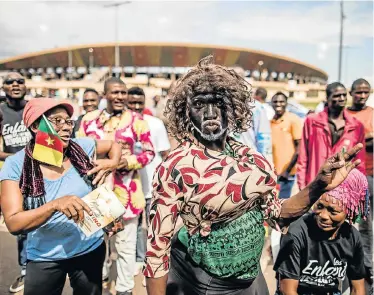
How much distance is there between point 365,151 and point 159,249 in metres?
2.95

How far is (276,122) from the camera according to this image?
4.78 meters

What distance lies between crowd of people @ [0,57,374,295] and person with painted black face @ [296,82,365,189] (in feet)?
0.04

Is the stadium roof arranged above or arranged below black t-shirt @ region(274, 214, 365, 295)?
above

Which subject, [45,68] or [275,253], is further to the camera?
[45,68]

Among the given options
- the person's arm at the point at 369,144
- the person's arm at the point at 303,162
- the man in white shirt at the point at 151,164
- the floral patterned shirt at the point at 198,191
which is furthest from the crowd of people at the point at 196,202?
the man in white shirt at the point at 151,164

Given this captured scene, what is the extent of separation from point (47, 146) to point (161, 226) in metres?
0.88

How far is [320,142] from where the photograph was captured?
3.53m

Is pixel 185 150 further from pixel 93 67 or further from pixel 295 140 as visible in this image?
pixel 93 67

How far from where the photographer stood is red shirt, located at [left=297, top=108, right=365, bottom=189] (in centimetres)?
346

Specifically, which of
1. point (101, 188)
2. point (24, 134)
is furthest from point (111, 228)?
point (24, 134)

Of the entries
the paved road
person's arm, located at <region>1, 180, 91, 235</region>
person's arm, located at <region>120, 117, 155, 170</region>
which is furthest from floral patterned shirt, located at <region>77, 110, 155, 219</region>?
person's arm, located at <region>1, 180, 91, 235</region>

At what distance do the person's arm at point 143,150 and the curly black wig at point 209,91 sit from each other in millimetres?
1394

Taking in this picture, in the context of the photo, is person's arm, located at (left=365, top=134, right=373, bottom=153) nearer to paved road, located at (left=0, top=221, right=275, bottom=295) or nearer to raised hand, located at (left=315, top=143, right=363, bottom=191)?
paved road, located at (left=0, top=221, right=275, bottom=295)

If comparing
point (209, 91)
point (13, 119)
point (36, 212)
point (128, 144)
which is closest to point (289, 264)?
point (209, 91)
